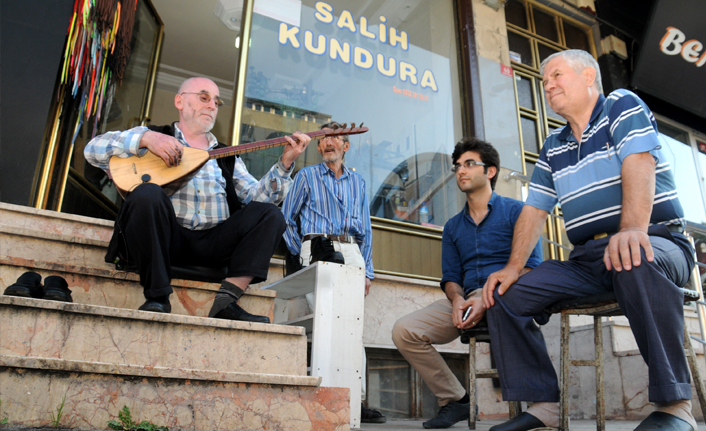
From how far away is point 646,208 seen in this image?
1674 millimetres

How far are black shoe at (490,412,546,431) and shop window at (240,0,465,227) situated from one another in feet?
8.37

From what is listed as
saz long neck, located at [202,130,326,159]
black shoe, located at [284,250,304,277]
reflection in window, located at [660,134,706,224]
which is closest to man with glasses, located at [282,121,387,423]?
black shoe, located at [284,250,304,277]

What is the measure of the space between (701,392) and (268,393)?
1.44 meters

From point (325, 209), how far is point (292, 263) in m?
0.38

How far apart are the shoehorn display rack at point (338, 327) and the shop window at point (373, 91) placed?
1.72 metres

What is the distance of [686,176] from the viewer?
657 centimetres

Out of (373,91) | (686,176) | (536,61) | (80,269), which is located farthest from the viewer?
(686,176)

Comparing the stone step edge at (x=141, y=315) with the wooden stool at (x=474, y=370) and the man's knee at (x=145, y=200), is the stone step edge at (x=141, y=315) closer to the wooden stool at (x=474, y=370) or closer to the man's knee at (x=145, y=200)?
the man's knee at (x=145, y=200)

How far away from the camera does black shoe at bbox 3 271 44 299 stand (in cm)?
162

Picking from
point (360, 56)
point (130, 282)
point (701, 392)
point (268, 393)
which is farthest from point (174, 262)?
point (360, 56)

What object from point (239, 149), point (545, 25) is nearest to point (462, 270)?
point (239, 149)

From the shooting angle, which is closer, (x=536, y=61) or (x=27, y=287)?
(x=27, y=287)

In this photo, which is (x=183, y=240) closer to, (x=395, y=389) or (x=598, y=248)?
(x=598, y=248)

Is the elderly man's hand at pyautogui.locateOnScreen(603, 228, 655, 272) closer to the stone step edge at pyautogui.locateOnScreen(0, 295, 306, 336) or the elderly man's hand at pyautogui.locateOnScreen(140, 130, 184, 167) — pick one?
the stone step edge at pyautogui.locateOnScreen(0, 295, 306, 336)
